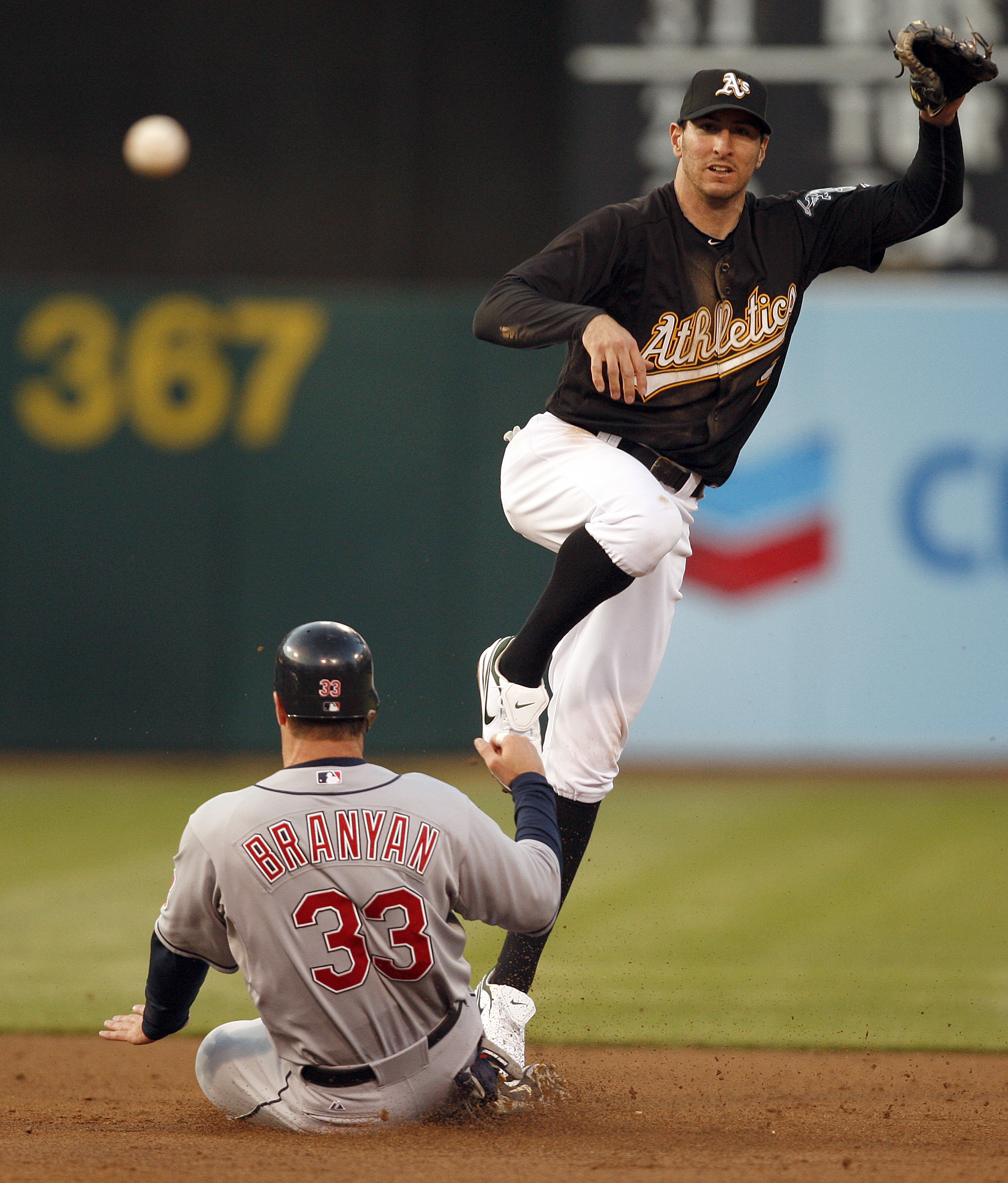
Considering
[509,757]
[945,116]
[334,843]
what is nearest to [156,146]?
[945,116]

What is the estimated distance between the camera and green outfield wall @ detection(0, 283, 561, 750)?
9.79 meters

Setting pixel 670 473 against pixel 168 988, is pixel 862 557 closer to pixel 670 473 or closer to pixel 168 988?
pixel 670 473

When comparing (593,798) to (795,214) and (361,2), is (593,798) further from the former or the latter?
(361,2)

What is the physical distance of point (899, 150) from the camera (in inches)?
327

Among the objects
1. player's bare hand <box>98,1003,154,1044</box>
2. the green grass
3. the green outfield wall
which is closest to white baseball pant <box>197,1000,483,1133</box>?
player's bare hand <box>98,1003,154,1044</box>


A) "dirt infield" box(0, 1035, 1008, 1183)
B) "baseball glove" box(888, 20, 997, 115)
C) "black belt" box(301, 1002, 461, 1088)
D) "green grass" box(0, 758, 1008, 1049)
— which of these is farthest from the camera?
"green grass" box(0, 758, 1008, 1049)

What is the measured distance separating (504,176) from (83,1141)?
926 cm

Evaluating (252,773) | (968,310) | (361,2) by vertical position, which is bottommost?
(252,773)

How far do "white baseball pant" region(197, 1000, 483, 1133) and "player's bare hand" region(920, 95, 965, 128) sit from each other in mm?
2092

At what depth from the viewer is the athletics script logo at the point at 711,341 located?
3584 mm

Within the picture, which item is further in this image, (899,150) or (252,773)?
(252,773)

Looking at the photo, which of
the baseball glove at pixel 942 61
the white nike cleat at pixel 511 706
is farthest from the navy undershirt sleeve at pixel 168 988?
the baseball glove at pixel 942 61

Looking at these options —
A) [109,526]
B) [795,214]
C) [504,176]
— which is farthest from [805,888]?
[504,176]

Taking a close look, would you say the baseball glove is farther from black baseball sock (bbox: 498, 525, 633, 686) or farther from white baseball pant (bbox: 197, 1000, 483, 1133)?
white baseball pant (bbox: 197, 1000, 483, 1133)
